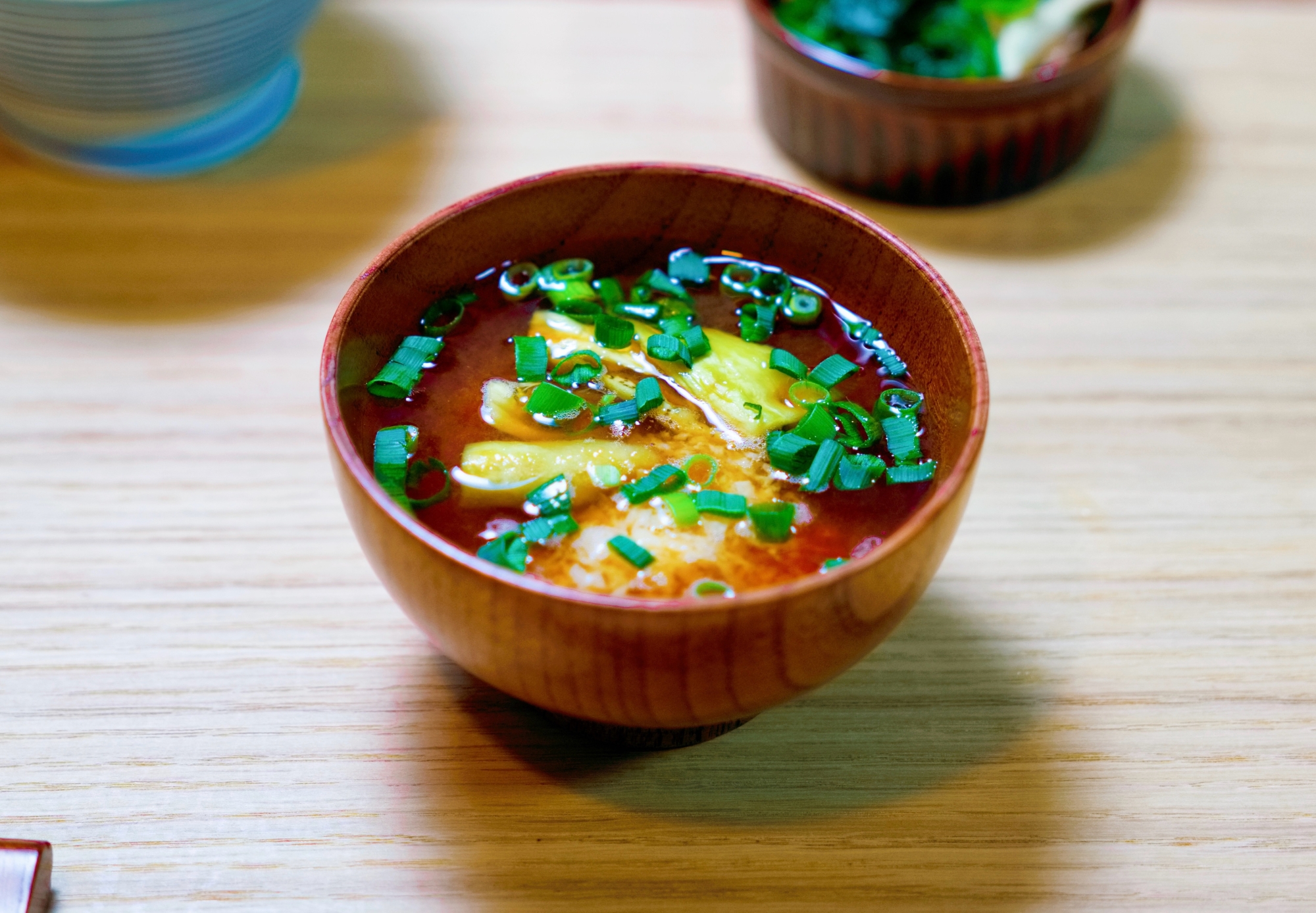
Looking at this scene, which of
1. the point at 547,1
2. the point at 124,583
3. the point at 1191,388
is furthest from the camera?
the point at 547,1

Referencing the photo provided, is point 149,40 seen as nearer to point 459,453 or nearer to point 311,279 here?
point 311,279

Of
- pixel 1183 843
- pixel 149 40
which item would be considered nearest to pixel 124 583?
pixel 149 40

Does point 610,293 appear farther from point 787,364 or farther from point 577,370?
point 787,364

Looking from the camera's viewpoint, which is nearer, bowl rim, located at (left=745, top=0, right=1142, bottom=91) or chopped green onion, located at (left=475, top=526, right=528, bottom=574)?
chopped green onion, located at (left=475, top=526, right=528, bottom=574)

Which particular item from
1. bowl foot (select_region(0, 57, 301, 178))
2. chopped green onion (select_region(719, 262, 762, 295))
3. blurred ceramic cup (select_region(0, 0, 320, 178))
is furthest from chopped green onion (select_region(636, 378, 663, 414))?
bowl foot (select_region(0, 57, 301, 178))

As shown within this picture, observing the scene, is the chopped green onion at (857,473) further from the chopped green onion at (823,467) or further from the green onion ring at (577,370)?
the green onion ring at (577,370)

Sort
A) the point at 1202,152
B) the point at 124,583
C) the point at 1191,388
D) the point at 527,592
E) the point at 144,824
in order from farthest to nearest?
the point at 1202,152
the point at 1191,388
the point at 124,583
the point at 144,824
the point at 527,592

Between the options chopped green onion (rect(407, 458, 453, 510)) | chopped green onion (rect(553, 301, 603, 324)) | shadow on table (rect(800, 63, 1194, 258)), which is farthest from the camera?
shadow on table (rect(800, 63, 1194, 258))

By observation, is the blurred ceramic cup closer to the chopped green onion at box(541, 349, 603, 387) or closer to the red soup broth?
the red soup broth
